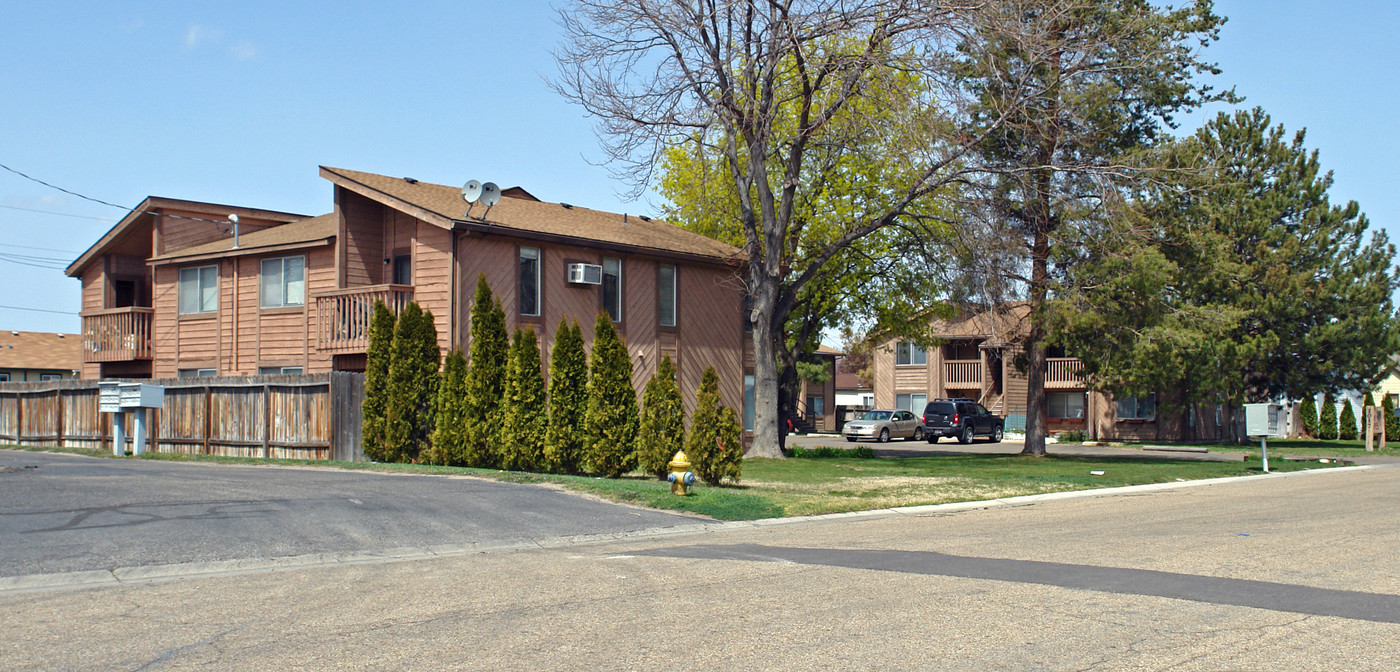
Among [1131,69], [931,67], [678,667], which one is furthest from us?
[1131,69]

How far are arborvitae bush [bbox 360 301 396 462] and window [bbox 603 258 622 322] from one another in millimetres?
6370

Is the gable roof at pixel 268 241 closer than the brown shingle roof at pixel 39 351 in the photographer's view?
Yes

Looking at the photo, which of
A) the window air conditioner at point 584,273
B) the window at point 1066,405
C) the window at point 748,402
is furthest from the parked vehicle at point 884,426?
the window air conditioner at point 584,273

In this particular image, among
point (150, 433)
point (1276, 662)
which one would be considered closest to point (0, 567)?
point (1276, 662)

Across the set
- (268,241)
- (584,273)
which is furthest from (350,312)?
(584,273)

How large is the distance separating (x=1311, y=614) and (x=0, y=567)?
34.3 ft

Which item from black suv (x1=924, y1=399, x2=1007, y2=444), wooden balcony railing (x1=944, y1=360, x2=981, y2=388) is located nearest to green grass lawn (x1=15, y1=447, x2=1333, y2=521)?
black suv (x1=924, y1=399, x2=1007, y2=444)

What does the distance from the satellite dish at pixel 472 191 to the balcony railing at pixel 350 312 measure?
7.94ft

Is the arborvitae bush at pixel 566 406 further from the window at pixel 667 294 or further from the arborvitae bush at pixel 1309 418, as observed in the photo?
the arborvitae bush at pixel 1309 418

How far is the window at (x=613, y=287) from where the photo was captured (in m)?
28.0

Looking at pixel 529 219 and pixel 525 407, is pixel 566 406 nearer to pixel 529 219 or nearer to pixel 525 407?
pixel 525 407

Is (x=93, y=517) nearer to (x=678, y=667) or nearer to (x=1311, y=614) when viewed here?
(x=678, y=667)

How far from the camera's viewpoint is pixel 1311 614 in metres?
7.84

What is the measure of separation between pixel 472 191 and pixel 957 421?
3014cm
